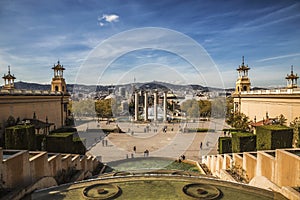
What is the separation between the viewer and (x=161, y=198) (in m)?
7.38

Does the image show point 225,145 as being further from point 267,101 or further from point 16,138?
point 267,101

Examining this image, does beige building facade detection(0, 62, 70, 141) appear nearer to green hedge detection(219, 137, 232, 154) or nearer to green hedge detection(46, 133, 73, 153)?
green hedge detection(46, 133, 73, 153)

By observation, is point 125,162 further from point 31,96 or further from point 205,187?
point 31,96

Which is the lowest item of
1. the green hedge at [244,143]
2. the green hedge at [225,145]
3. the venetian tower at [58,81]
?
the green hedge at [225,145]

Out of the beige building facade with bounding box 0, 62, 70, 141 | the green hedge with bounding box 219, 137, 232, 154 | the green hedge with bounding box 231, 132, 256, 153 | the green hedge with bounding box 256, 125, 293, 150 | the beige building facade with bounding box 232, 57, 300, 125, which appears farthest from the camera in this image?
the beige building facade with bounding box 232, 57, 300, 125

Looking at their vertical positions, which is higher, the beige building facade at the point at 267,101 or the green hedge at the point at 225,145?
the beige building facade at the point at 267,101

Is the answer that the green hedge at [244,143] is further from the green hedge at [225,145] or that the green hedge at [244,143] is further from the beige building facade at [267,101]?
the beige building facade at [267,101]

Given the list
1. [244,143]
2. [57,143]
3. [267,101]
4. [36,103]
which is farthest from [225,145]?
[36,103]

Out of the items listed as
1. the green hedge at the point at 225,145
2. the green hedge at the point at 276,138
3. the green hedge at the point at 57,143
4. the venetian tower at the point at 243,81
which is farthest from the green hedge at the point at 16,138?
the venetian tower at the point at 243,81

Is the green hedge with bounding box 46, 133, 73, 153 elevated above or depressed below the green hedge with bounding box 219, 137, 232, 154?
above

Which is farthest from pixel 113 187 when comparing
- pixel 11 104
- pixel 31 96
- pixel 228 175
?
pixel 31 96

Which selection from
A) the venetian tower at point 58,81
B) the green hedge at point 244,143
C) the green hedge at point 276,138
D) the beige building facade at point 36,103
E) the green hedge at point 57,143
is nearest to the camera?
the green hedge at point 276,138

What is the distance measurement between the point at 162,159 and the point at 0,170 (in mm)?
13972

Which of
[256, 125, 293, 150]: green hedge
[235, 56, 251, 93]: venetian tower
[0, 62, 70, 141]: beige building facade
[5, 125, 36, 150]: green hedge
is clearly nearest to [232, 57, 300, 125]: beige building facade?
[235, 56, 251, 93]: venetian tower
